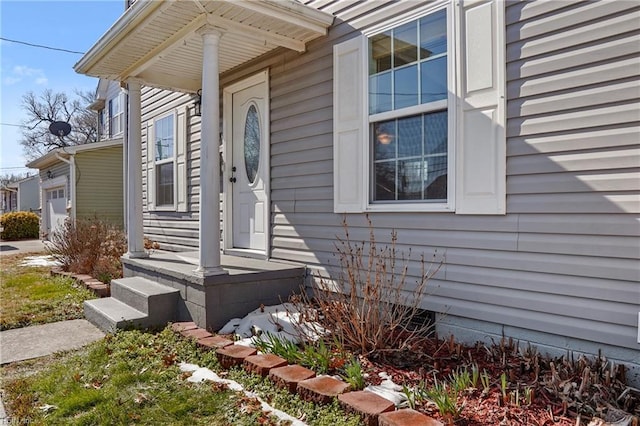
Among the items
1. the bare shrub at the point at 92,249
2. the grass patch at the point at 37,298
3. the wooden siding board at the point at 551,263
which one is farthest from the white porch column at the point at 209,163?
the bare shrub at the point at 92,249

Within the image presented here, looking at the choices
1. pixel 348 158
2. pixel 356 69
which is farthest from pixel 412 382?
pixel 356 69

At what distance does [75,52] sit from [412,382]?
1647cm

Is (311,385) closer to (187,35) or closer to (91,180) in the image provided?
(187,35)

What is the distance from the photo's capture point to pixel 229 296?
Answer: 395 cm

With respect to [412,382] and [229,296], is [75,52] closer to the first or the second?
[229,296]

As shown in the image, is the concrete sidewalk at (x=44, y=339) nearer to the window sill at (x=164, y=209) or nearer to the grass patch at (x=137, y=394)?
the grass patch at (x=137, y=394)

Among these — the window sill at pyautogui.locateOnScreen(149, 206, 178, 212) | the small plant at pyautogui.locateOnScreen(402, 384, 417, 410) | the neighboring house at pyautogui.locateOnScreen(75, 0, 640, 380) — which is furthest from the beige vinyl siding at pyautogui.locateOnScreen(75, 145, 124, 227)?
the small plant at pyautogui.locateOnScreen(402, 384, 417, 410)

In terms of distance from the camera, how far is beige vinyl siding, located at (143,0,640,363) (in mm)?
2486

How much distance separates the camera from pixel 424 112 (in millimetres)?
3488

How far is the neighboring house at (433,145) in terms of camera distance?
2572 millimetres

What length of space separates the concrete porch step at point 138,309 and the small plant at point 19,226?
589 inches

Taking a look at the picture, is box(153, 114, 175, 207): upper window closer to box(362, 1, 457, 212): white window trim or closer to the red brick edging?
the red brick edging

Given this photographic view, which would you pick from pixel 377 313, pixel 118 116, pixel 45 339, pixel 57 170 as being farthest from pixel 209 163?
pixel 57 170

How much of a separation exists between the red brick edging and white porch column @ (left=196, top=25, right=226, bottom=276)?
2236mm
